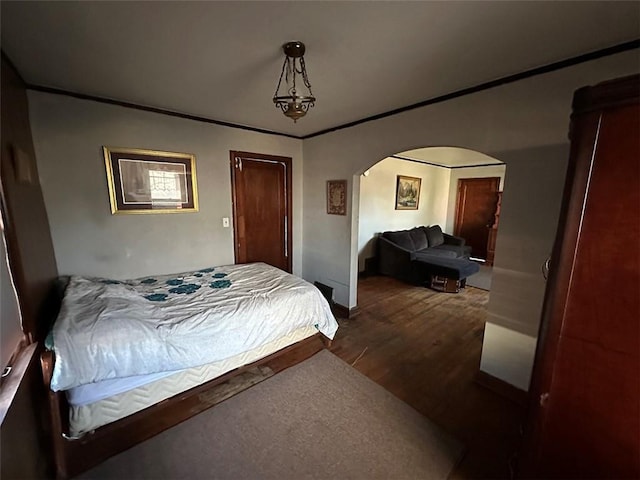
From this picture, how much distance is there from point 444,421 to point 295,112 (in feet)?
7.85

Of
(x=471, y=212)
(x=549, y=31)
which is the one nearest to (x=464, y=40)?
(x=549, y=31)

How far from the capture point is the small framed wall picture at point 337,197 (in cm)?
323

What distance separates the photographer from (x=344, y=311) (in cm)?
341

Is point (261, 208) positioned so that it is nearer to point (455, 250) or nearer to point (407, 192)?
point (407, 192)

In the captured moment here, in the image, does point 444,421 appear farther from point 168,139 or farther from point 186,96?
point 168,139

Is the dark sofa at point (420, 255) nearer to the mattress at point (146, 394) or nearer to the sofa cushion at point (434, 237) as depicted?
the sofa cushion at point (434, 237)

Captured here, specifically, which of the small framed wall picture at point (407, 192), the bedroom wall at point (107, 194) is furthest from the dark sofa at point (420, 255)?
the bedroom wall at point (107, 194)

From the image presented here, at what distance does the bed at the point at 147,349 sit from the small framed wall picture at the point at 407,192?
382 cm

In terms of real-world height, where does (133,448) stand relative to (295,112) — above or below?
below

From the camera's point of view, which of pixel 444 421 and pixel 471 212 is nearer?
pixel 444 421

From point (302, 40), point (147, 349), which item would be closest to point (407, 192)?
point (302, 40)

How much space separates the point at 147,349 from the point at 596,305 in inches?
87.2

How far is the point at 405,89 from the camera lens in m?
2.12

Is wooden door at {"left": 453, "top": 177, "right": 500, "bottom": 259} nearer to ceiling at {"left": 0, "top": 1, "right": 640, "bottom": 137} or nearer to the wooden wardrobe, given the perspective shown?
ceiling at {"left": 0, "top": 1, "right": 640, "bottom": 137}
